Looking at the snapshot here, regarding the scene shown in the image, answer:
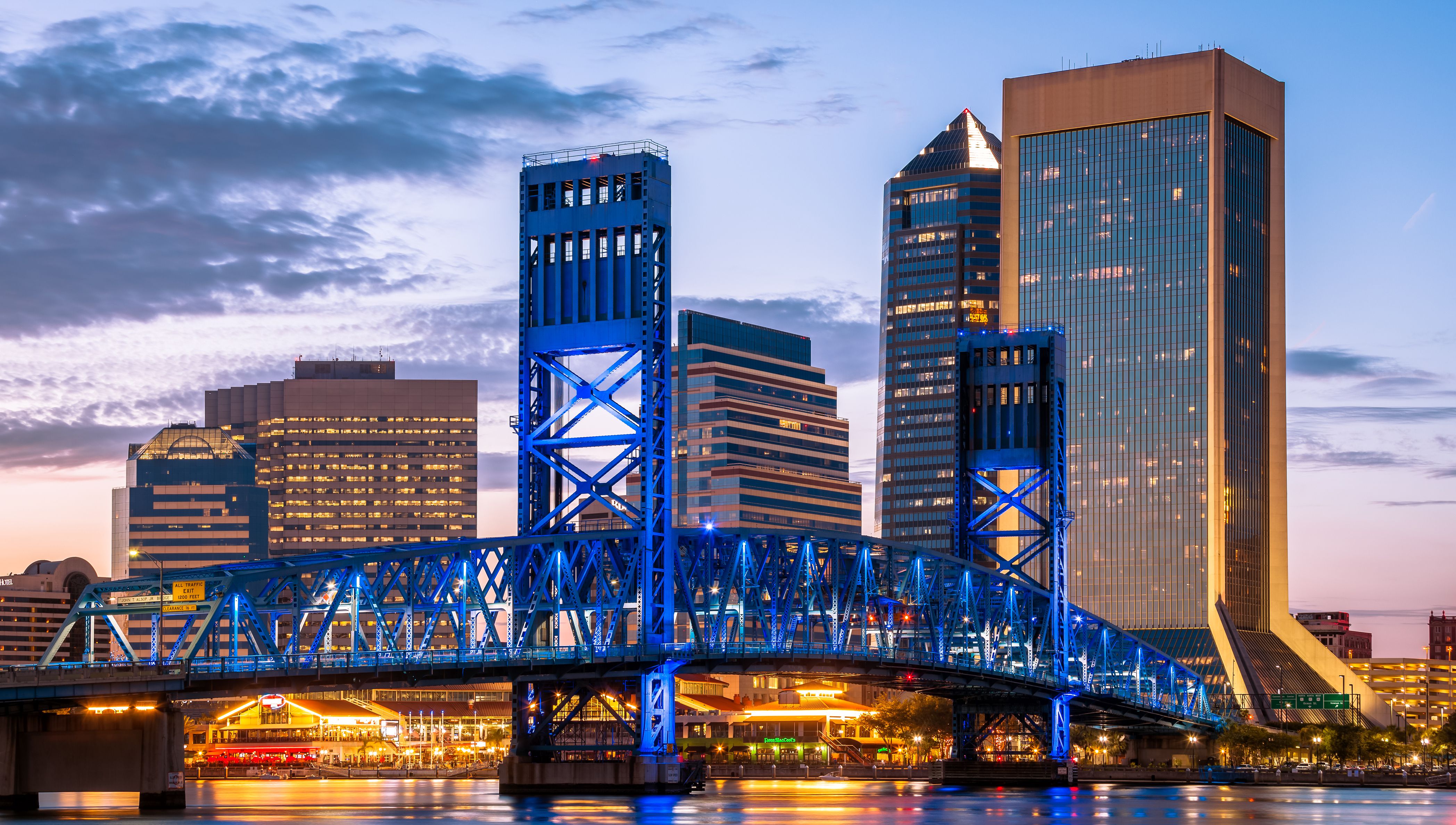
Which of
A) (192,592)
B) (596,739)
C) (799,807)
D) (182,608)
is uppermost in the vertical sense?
(192,592)

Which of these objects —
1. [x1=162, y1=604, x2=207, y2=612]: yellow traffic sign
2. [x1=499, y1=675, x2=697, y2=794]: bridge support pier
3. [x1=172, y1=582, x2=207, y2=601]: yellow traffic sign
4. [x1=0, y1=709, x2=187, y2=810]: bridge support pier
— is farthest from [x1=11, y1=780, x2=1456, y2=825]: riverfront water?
[x1=172, y1=582, x2=207, y2=601]: yellow traffic sign

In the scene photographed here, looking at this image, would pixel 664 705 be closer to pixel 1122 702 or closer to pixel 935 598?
pixel 935 598

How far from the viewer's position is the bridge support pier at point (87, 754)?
108m

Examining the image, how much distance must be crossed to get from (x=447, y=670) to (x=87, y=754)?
62.3ft

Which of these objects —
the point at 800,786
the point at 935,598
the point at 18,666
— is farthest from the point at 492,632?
the point at 800,786

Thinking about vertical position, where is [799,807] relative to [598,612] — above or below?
below

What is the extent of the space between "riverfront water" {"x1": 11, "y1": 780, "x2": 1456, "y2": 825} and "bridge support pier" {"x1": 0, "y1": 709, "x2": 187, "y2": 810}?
1.64 m

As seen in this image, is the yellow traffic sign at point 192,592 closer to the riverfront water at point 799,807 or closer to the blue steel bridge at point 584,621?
the blue steel bridge at point 584,621

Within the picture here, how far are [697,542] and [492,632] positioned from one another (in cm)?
2037

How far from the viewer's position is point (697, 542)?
447ft

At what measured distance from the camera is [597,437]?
13500 centimetres

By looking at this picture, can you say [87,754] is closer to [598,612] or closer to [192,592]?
[192,592]

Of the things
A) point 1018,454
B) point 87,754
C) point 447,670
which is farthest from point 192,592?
point 1018,454

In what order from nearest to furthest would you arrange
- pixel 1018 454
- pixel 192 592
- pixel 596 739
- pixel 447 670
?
pixel 192 592
pixel 447 670
pixel 596 739
pixel 1018 454
